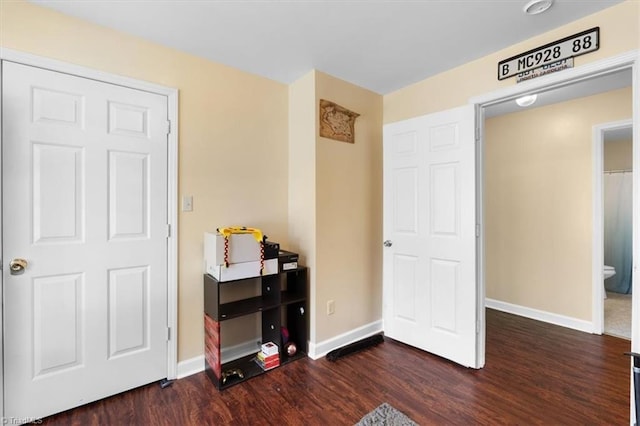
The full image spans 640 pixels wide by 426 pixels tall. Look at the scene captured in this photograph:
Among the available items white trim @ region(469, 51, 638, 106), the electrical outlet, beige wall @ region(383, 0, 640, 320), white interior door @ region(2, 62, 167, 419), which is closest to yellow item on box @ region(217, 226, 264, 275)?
white interior door @ region(2, 62, 167, 419)

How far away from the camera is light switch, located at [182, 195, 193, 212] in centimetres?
221

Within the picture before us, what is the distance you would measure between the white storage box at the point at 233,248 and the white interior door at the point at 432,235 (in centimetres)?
134

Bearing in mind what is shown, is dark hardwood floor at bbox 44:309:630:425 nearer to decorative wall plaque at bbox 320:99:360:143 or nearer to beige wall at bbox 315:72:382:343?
beige wall at bbox 315:72:382:343

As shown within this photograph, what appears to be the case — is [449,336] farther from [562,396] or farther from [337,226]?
[337,226]

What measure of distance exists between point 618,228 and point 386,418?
5.01m

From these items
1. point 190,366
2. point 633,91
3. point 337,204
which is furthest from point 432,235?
point 190,366

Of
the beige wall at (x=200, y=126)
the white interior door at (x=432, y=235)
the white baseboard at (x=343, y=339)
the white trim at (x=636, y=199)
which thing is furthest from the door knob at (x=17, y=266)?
the white trim at (x=636, y=199)

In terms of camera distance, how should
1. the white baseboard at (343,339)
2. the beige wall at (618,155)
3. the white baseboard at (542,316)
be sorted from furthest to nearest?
the beige wall at (618,155)
the white baseboard at (542,316)
the white baseboard at (343,339)

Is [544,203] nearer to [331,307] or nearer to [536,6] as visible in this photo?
[536,6]

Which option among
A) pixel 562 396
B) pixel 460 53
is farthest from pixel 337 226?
pixel 562 396

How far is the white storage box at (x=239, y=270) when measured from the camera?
6.79ft

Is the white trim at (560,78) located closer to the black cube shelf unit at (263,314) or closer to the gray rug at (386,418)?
the black cube shelf unit at (263,314)

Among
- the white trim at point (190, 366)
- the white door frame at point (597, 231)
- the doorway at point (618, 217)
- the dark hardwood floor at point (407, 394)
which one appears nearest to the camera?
the dark hardwood floor at point (407, 394)

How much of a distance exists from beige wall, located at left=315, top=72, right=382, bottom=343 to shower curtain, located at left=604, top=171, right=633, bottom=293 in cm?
402
